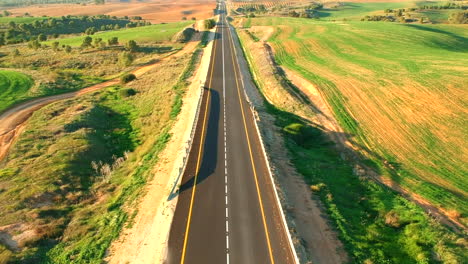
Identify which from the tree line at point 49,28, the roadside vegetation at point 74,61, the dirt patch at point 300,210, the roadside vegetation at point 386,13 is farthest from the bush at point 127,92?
the roadside vegetation at point 386,13

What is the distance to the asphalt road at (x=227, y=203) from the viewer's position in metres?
21.4

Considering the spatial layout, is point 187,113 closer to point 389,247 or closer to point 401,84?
point 389,247

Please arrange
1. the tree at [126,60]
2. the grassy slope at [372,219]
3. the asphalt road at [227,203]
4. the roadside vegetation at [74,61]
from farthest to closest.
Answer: the tree at [126,60], the roadside vegetation at [74,61], the grassy slope at [372,219], the asphalt road at [227,203]

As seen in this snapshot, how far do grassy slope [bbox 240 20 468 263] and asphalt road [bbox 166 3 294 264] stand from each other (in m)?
5.63

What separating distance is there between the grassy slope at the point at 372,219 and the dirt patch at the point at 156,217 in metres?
13.7

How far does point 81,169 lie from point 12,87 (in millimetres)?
40750

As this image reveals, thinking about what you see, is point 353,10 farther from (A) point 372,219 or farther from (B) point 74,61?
(A) point 372,219

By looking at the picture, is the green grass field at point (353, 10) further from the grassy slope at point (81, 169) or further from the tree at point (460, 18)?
the grassy slope at point (81, 169)

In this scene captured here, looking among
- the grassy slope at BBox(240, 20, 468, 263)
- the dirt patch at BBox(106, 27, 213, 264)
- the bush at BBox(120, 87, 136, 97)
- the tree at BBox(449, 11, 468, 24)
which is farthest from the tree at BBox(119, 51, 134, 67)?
the tree at BBox(449, 11, 468, 24)

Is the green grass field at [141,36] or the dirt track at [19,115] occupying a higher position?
the green grass field at [141,36]

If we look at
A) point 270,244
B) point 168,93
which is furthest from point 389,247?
point 168,93

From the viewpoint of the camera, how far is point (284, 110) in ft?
165

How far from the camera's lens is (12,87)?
61219 millimetres

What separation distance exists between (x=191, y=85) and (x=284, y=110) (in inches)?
782
